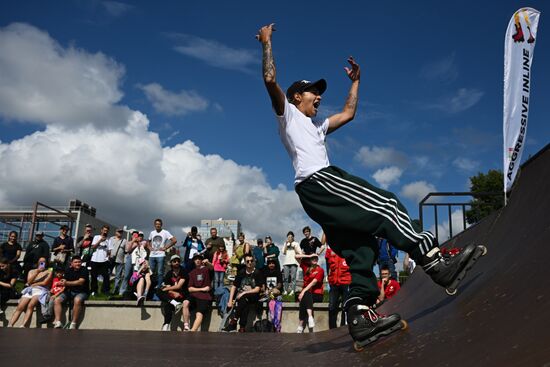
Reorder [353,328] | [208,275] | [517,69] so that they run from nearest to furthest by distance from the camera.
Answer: [353,328]
[517,69]
[208,275]

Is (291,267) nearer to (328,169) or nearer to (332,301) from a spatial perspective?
(332,301)

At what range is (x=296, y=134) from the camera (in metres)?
2.93

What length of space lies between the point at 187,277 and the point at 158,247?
4.52 feet

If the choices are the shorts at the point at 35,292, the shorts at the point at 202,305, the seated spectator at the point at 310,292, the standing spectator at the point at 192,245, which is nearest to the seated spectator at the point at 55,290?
the shorts at the point at 35,292

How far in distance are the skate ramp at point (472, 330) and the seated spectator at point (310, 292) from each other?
15.3 ft

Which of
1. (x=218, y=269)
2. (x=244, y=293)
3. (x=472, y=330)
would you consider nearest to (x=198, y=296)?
(x=244, y=293)

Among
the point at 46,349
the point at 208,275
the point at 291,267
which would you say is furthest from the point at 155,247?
the point at 46,349

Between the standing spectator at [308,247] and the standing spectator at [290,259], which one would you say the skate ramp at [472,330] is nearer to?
the standing spectator at [308,247]

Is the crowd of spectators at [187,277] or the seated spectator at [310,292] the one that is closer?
the seated spectator at [310,292]

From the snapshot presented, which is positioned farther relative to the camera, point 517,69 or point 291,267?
point 291,267

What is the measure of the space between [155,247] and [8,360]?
26.0 ft

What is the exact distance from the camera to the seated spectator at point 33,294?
9.77m

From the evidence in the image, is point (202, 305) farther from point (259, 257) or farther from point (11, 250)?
point (11, 250)

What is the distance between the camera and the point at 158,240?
1053 cm
